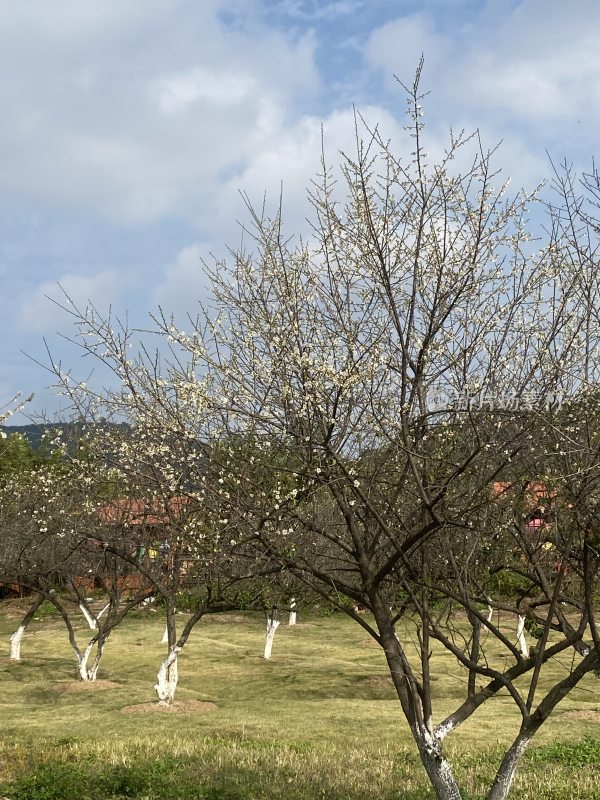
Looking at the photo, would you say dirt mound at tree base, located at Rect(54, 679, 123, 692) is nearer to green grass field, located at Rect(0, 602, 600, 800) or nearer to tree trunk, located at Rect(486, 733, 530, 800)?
green grass field, located at Rect(0, 602, 600, 800)

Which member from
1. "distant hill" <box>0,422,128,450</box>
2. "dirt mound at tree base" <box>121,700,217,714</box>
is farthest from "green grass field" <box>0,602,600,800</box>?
"distant hill" <box>0,422,128,450</box>

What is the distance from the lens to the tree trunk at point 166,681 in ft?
63.5

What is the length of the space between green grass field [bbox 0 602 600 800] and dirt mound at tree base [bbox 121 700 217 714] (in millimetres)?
233

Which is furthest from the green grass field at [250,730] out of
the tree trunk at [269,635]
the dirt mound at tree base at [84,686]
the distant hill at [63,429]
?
the distant hill at [63,429]

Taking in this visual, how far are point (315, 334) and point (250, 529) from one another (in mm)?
1953

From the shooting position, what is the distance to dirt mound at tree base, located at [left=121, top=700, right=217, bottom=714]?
1866 centimetres

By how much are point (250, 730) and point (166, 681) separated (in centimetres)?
467

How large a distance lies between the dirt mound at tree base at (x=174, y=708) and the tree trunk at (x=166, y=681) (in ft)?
0.61

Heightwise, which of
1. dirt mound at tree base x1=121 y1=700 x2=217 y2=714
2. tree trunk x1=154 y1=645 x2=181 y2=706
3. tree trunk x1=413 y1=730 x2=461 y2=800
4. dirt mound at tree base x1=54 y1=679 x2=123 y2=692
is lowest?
dirt mound at tree base x1=54 y1=679 x2=123 y2=692

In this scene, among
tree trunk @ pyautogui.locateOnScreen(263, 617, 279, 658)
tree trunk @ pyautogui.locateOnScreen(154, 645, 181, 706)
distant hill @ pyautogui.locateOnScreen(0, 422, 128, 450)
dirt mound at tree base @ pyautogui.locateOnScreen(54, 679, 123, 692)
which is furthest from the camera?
tree trunk @ pyautogui.locateOnScreen(263, 617, 279, 658)

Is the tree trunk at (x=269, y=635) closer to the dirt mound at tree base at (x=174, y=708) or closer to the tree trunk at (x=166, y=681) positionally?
the dirt mound at tree base at (x=174, y=708)

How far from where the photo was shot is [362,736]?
15.3 metres

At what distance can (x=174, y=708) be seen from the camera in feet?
62.9

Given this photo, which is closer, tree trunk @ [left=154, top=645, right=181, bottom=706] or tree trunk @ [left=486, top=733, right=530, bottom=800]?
tree trunk @ [left=486, top=733, right=530, bottom=800]
